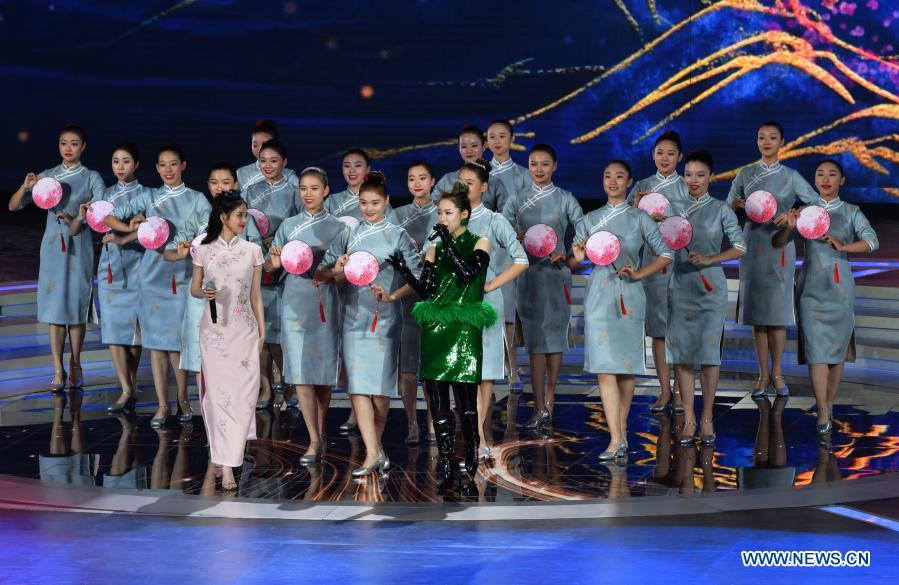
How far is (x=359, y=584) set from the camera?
4312mm

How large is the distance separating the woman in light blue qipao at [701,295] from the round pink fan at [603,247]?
73cm

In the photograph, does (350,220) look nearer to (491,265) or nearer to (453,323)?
(491,265)

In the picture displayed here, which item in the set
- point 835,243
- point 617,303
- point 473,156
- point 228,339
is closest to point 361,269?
point 228,339

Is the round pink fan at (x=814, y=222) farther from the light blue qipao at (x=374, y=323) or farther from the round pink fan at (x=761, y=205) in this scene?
the light blue qipao at (x=374, y=323)

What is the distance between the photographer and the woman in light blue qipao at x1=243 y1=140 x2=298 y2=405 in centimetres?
736

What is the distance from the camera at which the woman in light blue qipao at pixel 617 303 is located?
627 centimetres

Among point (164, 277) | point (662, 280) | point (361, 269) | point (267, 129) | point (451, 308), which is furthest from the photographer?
point (267, 129)

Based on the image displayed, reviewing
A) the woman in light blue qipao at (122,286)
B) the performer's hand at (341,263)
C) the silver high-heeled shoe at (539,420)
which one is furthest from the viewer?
the woman in light blue qipao at (122,286)

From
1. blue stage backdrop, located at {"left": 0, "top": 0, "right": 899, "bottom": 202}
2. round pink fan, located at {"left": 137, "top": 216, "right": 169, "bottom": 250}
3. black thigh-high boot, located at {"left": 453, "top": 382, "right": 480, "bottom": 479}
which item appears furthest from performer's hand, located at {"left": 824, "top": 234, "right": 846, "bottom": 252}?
blue stage backdrop, located at {"left": 0, "top": 0, "right": 899, "bottom": 202}

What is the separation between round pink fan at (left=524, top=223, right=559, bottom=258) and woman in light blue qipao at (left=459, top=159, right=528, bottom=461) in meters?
0.30

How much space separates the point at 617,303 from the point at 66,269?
3.66m

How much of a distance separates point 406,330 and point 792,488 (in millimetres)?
2179

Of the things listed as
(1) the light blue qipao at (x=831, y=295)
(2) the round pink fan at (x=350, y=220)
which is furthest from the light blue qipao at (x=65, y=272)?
(1) the light blue qipao at (x=831, y=295)

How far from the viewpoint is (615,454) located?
6234mm
